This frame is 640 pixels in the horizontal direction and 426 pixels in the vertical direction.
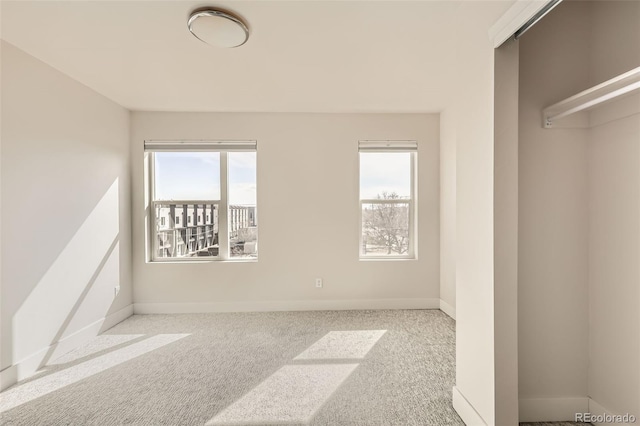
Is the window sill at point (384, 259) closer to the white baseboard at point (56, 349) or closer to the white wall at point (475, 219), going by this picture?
the white wall at point (475, 219)

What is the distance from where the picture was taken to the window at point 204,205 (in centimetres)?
356

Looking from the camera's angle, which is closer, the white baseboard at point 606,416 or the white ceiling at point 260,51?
the white baseboard at point 606,416

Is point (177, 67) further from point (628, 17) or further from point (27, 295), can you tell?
point (628, 17)

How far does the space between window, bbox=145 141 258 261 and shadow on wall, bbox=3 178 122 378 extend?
0.50 meters

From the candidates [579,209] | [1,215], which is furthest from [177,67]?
[579,209]

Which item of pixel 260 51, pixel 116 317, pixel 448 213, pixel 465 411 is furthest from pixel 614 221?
pixel 116 317

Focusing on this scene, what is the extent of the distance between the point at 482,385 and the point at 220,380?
1791 millimetres

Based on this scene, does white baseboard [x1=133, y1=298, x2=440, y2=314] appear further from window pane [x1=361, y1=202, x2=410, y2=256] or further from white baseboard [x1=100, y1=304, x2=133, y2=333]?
window pane [x1=361, y1=202, x2=410, y2=256]

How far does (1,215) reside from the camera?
196 cm

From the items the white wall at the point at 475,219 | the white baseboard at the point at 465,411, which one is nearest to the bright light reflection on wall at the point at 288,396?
the white baseboard at the point at 465,411

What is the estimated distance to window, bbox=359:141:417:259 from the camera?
3.61 m

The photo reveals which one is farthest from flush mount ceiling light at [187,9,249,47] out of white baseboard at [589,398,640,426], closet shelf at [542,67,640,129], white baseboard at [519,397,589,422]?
white baseboard at [589,398,640,426]

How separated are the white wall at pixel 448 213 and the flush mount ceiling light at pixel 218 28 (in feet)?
8.20

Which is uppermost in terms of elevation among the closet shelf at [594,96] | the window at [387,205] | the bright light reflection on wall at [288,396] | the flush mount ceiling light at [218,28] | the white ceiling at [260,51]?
the white ceiling at [260,51]
